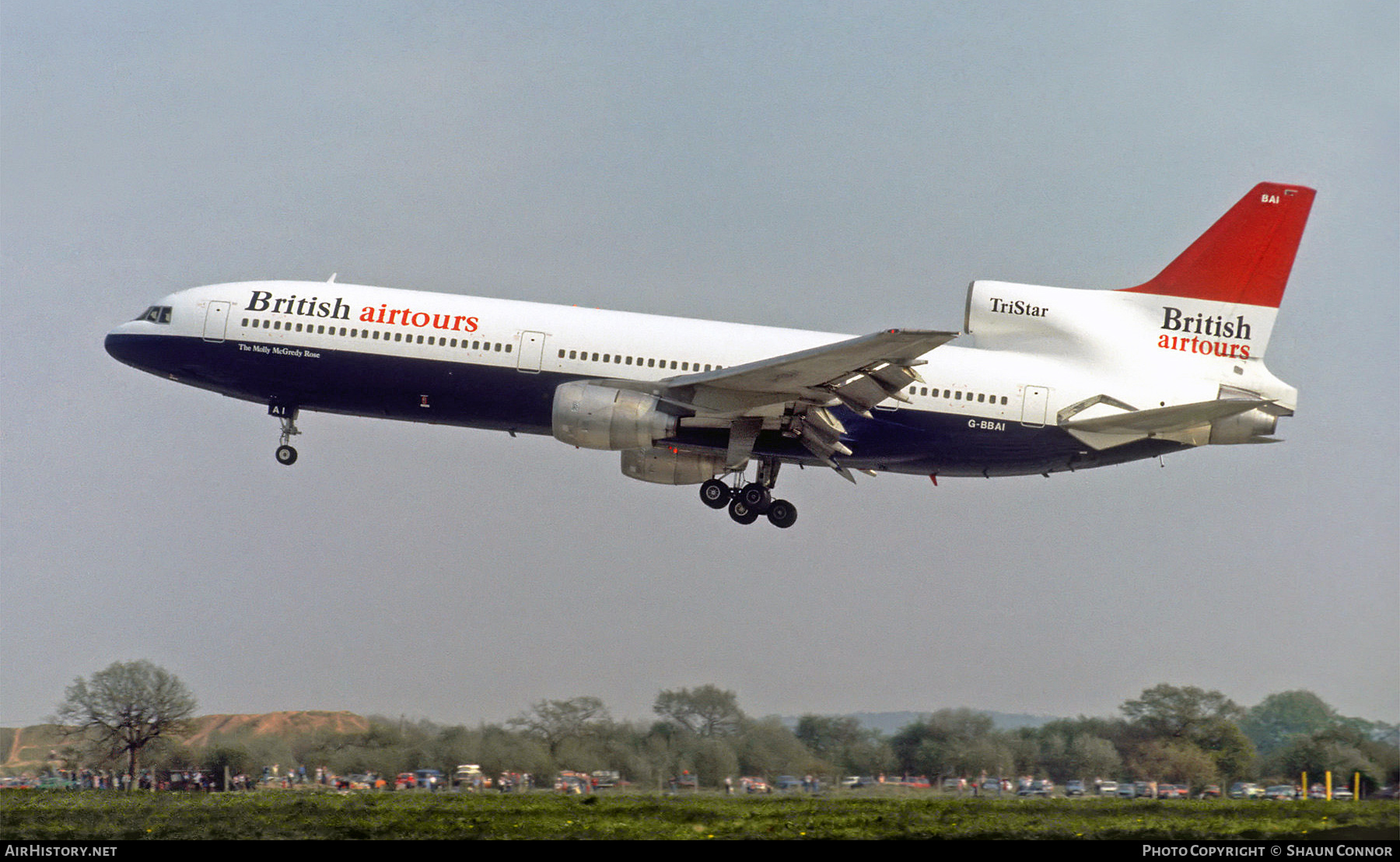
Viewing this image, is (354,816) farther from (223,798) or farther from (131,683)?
(131,683)

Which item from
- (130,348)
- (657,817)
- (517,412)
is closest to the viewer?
(657,817)

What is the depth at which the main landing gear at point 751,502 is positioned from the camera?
31.3 m

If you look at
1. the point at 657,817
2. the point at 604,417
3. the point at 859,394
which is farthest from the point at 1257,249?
the point at 657,817

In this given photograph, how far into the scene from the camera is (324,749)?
2558cm

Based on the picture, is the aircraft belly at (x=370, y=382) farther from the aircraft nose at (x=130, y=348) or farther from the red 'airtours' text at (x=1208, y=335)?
the red 'airtours' text at (x=1208, y=335)

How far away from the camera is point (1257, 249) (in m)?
30.5

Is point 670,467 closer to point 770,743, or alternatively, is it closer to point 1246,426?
point 770,743

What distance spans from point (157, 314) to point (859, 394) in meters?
15.3

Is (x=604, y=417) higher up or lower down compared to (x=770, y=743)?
higher up
